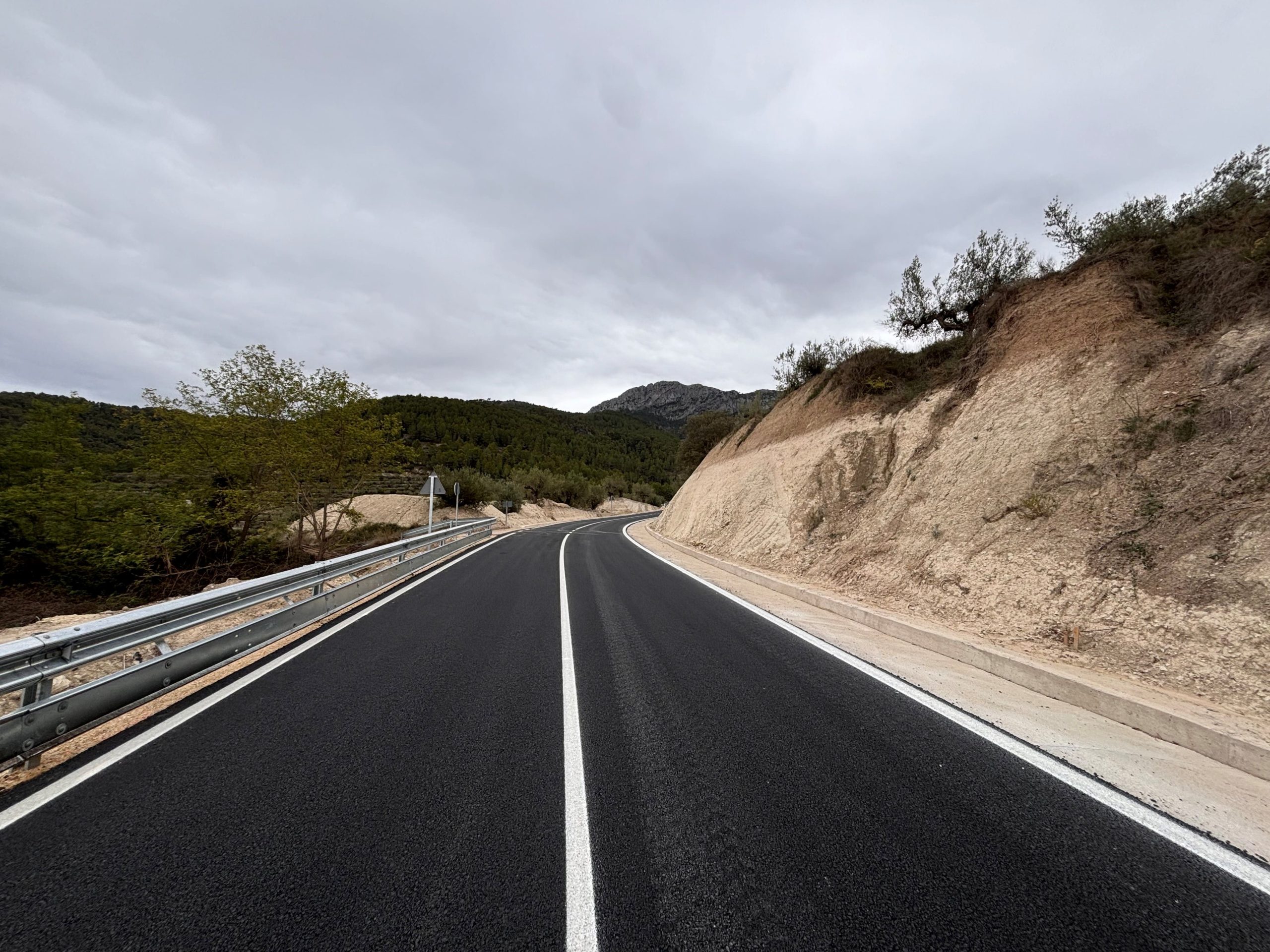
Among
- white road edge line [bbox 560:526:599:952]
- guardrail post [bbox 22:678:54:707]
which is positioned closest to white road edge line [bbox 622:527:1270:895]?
white road edge line [bbox 560:526:599:952]

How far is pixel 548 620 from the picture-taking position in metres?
7.02

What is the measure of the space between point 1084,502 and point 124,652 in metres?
11.8

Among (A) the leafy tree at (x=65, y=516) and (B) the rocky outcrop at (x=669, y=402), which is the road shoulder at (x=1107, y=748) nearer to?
(A) the leafy tree at (x=65, y=516)

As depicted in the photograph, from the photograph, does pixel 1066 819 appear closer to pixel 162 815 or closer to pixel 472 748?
pixel 472 748

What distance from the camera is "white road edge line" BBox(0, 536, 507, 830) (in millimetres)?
2621

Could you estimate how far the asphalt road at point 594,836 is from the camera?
75.9 inches

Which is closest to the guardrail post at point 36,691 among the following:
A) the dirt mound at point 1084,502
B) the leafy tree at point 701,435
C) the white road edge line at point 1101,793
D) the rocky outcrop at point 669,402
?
the white road edge line at point 1101,793

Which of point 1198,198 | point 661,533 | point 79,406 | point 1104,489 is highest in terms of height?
point 1198,198

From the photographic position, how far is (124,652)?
152 inches

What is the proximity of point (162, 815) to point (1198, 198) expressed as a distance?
18559 mm

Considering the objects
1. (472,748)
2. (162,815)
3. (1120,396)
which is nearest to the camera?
(162,815)

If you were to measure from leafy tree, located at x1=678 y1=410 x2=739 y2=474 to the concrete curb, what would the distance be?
35652mm

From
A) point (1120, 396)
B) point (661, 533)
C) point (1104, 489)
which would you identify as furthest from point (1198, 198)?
point (661, 533)

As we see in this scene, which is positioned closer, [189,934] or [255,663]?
[189,934]
